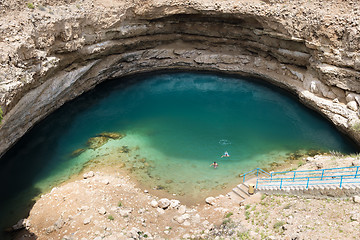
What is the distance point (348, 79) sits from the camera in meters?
26.8

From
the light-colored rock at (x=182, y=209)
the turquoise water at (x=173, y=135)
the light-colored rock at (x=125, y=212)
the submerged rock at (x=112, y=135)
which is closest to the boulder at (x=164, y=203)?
the light-colored rock at (x=182, y=209)

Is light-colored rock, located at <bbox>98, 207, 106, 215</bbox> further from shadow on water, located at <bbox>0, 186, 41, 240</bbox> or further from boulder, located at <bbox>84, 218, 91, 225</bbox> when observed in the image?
Answer: shadow on water, located at <bbox>0, 186, 41, 240</bbox>

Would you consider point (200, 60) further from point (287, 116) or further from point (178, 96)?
point (287, 116)

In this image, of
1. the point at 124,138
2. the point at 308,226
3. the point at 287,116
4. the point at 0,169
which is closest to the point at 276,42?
the point at 287,116

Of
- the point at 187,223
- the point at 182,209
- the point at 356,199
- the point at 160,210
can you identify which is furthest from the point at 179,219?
the point at 356,199

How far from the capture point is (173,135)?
1065 inches

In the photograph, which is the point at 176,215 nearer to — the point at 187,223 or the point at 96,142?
the point at 187,223

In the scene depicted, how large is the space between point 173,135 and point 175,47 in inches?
603

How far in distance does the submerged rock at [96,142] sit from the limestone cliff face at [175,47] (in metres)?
5.61

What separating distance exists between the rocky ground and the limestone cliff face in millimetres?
7464

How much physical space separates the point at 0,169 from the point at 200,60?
2493 centimetres

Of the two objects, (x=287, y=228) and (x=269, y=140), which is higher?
(x=269, y=140)

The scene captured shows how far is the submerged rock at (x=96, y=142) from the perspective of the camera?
2565 cm

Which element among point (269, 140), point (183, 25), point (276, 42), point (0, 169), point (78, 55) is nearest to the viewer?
point (0, 169)
